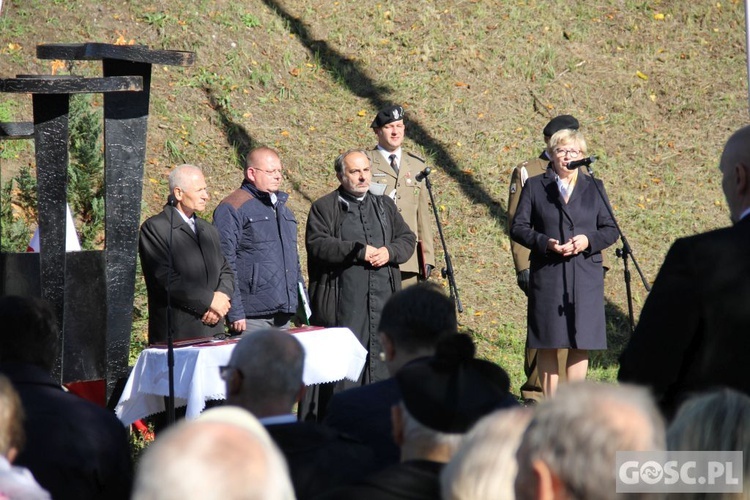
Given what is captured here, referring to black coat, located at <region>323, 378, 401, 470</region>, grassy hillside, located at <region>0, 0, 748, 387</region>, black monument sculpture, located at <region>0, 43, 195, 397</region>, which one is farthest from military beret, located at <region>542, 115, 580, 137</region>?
black coat, located at <region>323, 378, 401, 470</region>

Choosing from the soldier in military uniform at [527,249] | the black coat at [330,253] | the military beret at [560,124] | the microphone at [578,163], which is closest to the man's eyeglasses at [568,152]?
the microphone at [578,163]

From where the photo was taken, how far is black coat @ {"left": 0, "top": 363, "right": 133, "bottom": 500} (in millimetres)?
3527

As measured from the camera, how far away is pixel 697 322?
365 centimetres

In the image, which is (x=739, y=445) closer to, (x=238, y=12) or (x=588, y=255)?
(x=588, y=255)

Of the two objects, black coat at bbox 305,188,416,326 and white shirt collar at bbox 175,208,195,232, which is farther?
black coat at bbox 305,188,416,326

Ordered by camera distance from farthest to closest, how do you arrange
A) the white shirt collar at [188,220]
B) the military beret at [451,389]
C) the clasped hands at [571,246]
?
the clasped hands at [571,246]
the white shirt collar at [188,220]
the military beret at [451,389]

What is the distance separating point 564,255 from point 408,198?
193cm

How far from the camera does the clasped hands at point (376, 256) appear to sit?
24.8 feet

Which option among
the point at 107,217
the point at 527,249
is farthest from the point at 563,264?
the point at 107,217

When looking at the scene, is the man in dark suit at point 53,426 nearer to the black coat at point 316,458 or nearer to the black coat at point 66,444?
the black coat at point 66,444

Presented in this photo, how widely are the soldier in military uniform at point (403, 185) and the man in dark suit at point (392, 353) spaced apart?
488cm

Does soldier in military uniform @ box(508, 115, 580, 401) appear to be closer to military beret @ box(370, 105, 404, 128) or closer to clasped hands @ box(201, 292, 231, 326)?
military beret @ box(370, 105, 404, 128)

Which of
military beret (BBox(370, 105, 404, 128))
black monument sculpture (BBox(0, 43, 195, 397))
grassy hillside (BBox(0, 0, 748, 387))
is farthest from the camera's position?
grassy hillside (BBox(0, 0, 748, 387))

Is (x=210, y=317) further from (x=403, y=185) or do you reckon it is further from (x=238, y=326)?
(x=403, y=185)
